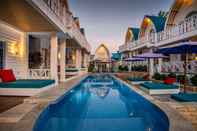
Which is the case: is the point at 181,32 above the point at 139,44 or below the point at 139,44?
below

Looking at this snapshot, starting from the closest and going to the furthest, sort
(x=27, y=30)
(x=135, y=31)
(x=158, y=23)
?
(x=27, y=30) < (x=158, y=23) < (x=135, y=31)

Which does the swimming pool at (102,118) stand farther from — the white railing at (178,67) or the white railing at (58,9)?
the white railing at (178,67)

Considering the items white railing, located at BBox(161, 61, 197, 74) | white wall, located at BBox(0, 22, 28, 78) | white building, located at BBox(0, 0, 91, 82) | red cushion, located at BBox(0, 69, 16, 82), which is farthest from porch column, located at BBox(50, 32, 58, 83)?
white railing, located at BBox(161, 61, 197, 74)

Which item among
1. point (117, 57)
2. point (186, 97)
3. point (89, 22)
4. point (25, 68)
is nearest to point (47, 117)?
point (186, 97)

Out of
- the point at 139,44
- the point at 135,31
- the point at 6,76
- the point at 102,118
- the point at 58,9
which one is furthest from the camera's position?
the point at 135,31

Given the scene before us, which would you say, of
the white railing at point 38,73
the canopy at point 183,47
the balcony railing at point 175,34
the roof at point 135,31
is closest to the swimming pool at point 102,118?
the canopy at point 183,47

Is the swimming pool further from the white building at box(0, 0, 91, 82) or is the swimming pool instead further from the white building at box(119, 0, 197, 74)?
the white building at box(119, 0, 197, 74)

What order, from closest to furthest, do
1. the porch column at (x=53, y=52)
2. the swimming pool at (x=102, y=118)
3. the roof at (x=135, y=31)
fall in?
the swimming pool at (x=102, y=118) → the porch column at (x=53, y=52) → the roof at (x=135, y=31)

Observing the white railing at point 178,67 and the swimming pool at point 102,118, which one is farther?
the white railing at point 178,67

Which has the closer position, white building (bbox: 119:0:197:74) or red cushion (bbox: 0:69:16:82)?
red cushion (bbox: 0:69:16:82)

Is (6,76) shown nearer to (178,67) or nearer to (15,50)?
(15,50)

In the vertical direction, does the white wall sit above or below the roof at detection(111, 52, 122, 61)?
below

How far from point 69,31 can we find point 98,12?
1557 cm

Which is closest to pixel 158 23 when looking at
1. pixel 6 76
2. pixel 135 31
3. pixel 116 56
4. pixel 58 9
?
pixel 135 31
